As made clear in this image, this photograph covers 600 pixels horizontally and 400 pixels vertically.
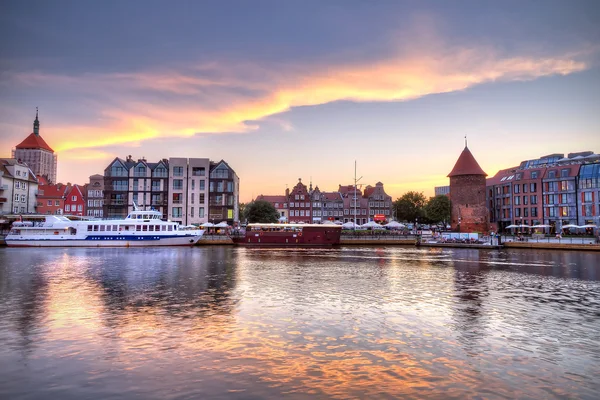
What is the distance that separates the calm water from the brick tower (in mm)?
60769

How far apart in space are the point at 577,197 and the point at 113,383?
4018 inches

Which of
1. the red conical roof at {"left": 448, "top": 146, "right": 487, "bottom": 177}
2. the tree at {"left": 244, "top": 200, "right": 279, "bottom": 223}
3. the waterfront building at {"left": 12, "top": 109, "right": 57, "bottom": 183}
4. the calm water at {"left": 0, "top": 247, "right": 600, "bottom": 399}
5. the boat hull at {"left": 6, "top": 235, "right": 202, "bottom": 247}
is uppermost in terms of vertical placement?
the waterfront building at {"left": 12, "top": 109, "right": 57, "bottom": 183}

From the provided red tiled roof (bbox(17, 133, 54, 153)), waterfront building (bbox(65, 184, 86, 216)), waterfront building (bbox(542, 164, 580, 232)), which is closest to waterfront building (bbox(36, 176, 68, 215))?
waterfront building (bbox(65, 184, 86, 216))

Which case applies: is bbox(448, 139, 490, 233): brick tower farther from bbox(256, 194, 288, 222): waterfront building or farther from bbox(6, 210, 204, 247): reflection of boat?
bbox(256, 194, 288, 222): waterfront building

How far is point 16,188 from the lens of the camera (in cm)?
8794

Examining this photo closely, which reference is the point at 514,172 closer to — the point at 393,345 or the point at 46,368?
the point at 393,345

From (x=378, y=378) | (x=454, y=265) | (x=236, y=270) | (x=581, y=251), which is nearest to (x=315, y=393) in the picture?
(x=378, y=378)

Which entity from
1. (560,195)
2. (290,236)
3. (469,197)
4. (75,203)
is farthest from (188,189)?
(560,195)

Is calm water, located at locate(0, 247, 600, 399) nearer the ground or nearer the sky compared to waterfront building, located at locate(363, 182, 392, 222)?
nearer the ground

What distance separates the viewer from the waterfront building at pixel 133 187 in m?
90.4

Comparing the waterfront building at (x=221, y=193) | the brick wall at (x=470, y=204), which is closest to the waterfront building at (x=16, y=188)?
the waterfront building at (x=221, y=193)

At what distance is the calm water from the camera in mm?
10125

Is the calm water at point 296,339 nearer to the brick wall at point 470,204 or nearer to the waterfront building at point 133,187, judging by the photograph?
the brick wall at point 470,204

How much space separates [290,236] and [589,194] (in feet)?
212
